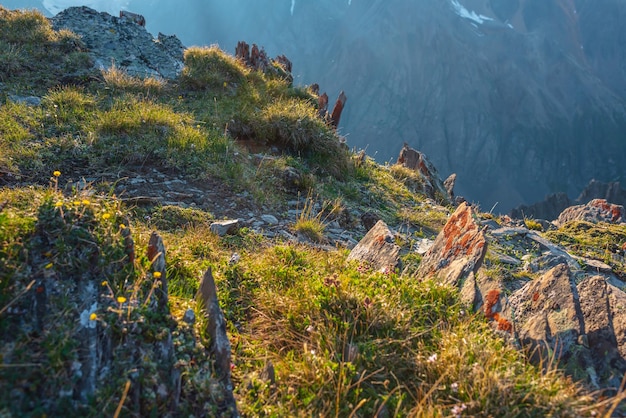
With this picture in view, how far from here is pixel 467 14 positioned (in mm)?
128625

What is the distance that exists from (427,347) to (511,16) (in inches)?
6181

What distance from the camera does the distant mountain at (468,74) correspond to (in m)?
107

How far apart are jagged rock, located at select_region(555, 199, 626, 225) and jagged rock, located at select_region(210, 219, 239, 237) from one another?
13914 mm

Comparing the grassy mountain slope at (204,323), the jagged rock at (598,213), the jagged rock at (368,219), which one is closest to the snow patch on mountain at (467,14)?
the jagged rock at (598,213)

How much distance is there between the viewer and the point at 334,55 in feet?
400

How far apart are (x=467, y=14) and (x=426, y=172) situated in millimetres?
136610

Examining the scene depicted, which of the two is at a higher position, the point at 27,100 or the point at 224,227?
the point at 27,100

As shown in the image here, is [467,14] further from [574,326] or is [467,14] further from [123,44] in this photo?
[574,326]

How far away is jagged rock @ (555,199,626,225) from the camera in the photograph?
15.7 m

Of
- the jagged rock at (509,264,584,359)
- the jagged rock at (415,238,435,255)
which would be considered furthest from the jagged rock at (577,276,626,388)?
the jagged rock at (415,238,435,255)

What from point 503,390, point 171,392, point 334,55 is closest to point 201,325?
point 171,392

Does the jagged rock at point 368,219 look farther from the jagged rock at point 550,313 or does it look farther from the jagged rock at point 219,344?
the jagged rock at point 219,344

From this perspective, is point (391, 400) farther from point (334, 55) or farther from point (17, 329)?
point (334, 55)

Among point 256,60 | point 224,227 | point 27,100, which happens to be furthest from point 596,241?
point 27,100
